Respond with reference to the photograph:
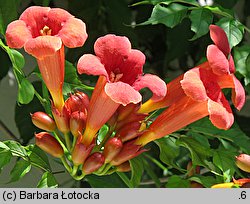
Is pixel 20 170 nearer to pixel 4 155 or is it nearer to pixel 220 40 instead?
pixel 4 155

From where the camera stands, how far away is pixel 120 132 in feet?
4.54

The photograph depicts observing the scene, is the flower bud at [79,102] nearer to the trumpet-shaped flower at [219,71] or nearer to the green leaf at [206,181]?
the trumpet-shaped flower at [219,71]

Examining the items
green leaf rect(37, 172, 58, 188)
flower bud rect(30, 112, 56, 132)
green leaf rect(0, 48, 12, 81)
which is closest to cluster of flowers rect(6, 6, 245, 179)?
flower bud rect(30, 112, 56, 132)

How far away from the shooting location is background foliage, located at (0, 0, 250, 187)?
5.16 feet

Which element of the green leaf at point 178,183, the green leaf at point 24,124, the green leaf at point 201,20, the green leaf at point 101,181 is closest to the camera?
the green leaf at point 201,20

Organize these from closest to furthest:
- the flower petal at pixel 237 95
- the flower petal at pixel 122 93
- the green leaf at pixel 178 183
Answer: the flower petal at pixel 122 93, the flower petal at pixel 237 95, the green leaf at pixel 178 183

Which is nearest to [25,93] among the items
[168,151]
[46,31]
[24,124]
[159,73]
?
[46,31]

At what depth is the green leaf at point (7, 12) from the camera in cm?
163

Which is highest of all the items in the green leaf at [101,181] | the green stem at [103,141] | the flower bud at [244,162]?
the green stem at [103,141]

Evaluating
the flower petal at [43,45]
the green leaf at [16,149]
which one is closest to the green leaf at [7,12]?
the green leaf at [16,149]

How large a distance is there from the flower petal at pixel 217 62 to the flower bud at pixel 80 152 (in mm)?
329

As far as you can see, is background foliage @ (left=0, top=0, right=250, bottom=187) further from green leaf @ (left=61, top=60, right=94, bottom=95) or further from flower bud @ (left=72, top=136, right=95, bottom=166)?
flower bud @ (left=72, top=136, right=95, bottom=166)

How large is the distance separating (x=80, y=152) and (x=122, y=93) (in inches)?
9.4
